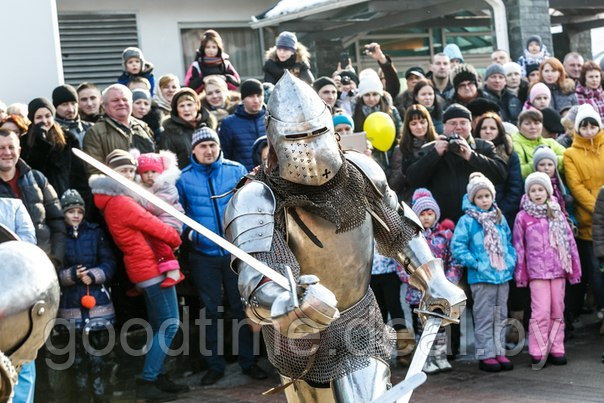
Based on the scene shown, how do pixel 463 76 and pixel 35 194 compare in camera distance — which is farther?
pixel 463 76

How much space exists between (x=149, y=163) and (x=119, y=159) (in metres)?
0.26

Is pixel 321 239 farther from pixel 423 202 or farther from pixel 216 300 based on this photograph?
pixel 423 202

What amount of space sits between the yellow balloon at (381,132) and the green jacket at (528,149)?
118 centimetres

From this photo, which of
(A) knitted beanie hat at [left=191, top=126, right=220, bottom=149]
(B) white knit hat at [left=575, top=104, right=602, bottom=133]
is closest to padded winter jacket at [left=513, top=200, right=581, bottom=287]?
(B) white knit hat at [left=575, top=104, right=602, bottom=133]

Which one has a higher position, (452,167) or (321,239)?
(452,167)

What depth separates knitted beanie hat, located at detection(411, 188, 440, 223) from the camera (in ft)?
27.1

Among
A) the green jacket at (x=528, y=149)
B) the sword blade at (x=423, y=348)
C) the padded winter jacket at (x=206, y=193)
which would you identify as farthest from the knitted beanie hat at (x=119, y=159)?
the green jacket at (x=528, y=149)

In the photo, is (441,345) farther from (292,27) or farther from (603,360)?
(292,27)

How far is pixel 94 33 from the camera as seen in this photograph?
12.8 metres

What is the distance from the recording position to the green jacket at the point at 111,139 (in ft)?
26.3

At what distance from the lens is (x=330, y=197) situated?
16.1 feet

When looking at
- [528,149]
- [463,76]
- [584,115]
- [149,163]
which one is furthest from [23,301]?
[463,76]

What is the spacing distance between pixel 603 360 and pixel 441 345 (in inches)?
52.1

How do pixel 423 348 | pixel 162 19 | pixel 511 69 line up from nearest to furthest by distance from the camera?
1. pixel 423 348
2. pixel 511 69
3. pixel 162 19
